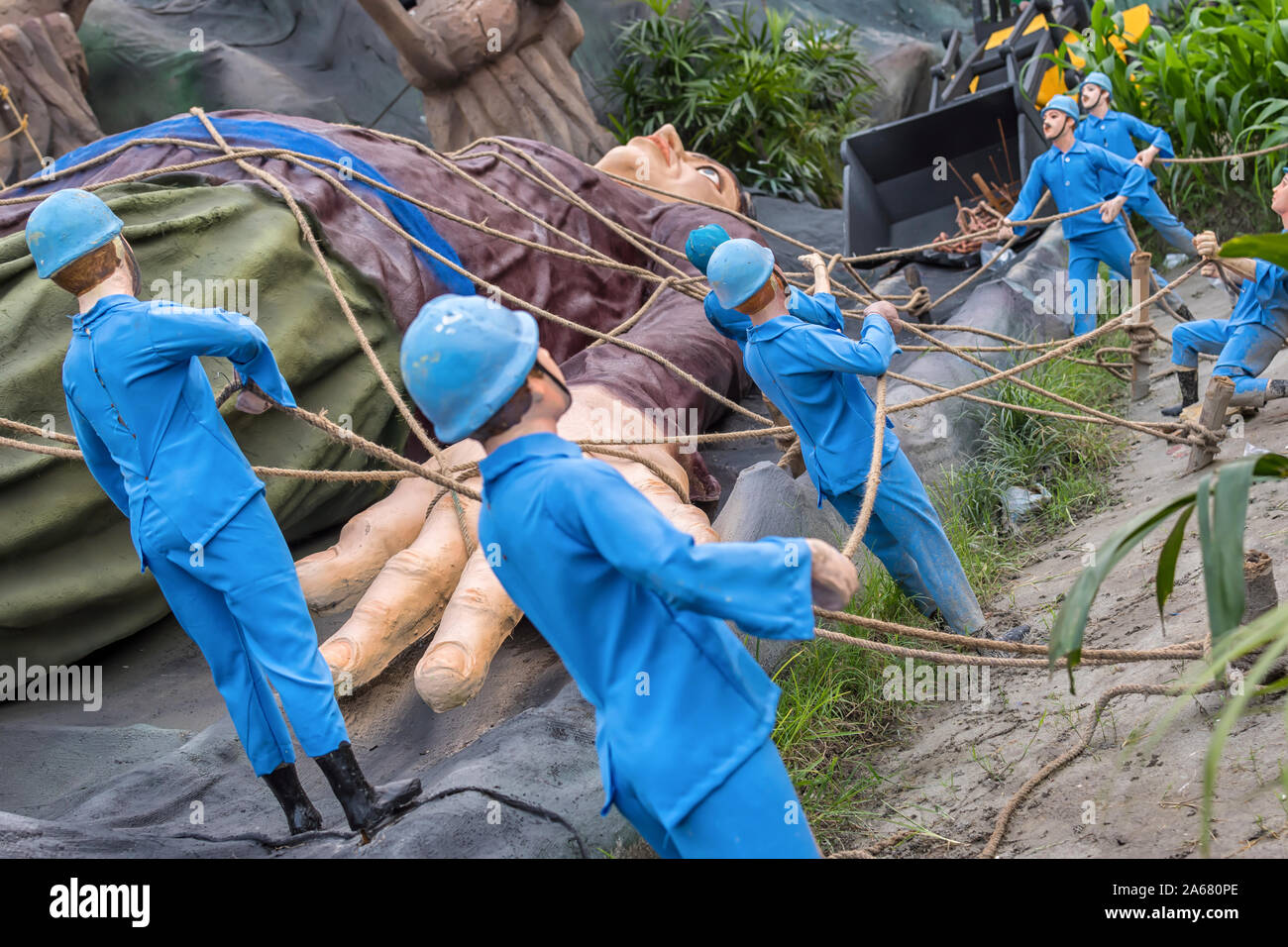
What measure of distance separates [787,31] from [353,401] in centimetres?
740

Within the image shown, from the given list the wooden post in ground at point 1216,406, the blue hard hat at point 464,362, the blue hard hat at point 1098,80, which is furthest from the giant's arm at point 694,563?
the blue hard hat at point 1098,80

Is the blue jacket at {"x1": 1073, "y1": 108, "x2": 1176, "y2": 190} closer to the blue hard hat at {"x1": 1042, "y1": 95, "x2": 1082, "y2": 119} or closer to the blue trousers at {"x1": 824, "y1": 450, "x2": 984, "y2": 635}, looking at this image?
the blue hard hat at {"x1": 1042, "y1": 95, "x2": 1082, "y2": 119}

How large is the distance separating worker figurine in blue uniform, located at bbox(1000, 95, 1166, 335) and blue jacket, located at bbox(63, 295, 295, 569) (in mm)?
4061

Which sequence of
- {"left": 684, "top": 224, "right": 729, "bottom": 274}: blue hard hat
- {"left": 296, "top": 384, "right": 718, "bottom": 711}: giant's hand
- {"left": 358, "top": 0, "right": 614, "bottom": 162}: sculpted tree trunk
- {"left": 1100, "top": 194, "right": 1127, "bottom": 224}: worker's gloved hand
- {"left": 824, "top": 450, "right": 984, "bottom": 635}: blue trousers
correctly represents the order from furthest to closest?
{"left": 358, "top": 0, "right": 614, "bottom": 162}: sculpted tree trunk
{"left": 1100, "top": 194, "right": 1127, "bottom": 224}: worker's gloved hand
{"left": 684, "top": 224, "right": 729, "bottom": 274}: blue hard hat
{"left": 824, "top": 450, "right": 984, "bottom": 635}: blue trousers
{"left": 296, "top": 384, "right": 718, "bottom": 711}: giant's hand

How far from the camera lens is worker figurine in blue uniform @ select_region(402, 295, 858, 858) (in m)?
1.51

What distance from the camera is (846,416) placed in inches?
119

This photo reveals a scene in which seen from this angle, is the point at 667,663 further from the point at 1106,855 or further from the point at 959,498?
the point at 959,498

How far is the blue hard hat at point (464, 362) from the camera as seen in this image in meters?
1.54


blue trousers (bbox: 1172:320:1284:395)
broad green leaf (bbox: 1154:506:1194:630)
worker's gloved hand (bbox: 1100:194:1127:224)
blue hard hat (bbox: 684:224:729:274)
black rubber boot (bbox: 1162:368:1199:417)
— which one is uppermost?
broad green leaf (bbox: 1154:506:1194:630)

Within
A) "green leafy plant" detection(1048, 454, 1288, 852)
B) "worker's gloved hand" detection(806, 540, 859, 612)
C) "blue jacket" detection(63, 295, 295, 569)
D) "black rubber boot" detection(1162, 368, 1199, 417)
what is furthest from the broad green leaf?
"black rubber boot" detection(1162, 368, 1199, 417)

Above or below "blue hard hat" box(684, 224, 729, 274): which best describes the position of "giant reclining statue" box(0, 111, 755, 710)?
below

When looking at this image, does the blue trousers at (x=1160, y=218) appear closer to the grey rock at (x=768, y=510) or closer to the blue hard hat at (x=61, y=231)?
the grey rock at (x=768, y=510)

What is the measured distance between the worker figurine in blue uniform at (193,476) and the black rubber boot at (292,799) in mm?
86
